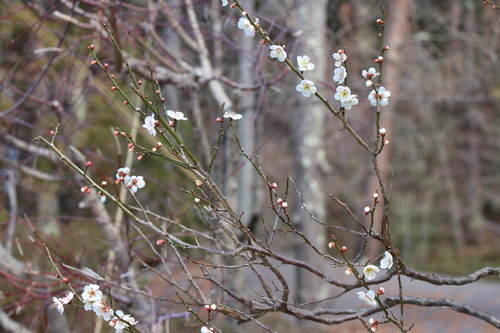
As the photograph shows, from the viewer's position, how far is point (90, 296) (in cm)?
165

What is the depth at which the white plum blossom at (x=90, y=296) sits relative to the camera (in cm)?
163

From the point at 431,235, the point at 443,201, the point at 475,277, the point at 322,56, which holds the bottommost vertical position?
the point at 475,277

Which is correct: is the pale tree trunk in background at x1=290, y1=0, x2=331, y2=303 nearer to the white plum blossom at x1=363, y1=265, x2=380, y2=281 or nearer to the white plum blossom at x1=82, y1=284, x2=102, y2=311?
the white plum blossom at x1=363, y1=265, x2=380, y2=281

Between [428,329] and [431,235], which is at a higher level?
[431,235]

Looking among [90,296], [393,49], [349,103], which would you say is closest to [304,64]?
[349,103]

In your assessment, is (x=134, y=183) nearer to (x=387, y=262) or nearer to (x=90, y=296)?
(x=90, y=296)

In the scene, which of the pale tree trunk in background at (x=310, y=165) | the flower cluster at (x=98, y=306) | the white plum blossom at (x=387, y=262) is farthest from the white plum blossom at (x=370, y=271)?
the pale tree trunk in background at (x=310, y=165)

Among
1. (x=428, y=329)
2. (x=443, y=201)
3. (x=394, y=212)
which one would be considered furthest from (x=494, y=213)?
(x=428, y=329)

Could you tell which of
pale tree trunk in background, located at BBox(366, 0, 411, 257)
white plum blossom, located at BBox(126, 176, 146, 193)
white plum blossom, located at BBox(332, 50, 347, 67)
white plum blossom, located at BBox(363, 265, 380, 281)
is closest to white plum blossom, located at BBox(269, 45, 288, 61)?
white plum blossom, located at BBox(332, 50, 347, 67)

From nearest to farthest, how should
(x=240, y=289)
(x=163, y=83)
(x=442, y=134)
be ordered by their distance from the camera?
1. (x=163, y=83)
2. (x=240, y=289)
3. (x=442, y=134)

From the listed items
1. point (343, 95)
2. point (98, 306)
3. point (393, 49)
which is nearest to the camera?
point (98, 306)

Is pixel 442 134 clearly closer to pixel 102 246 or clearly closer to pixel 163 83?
pixel 102 246

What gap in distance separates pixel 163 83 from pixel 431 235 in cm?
1234

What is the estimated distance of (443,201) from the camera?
14.7 meters
